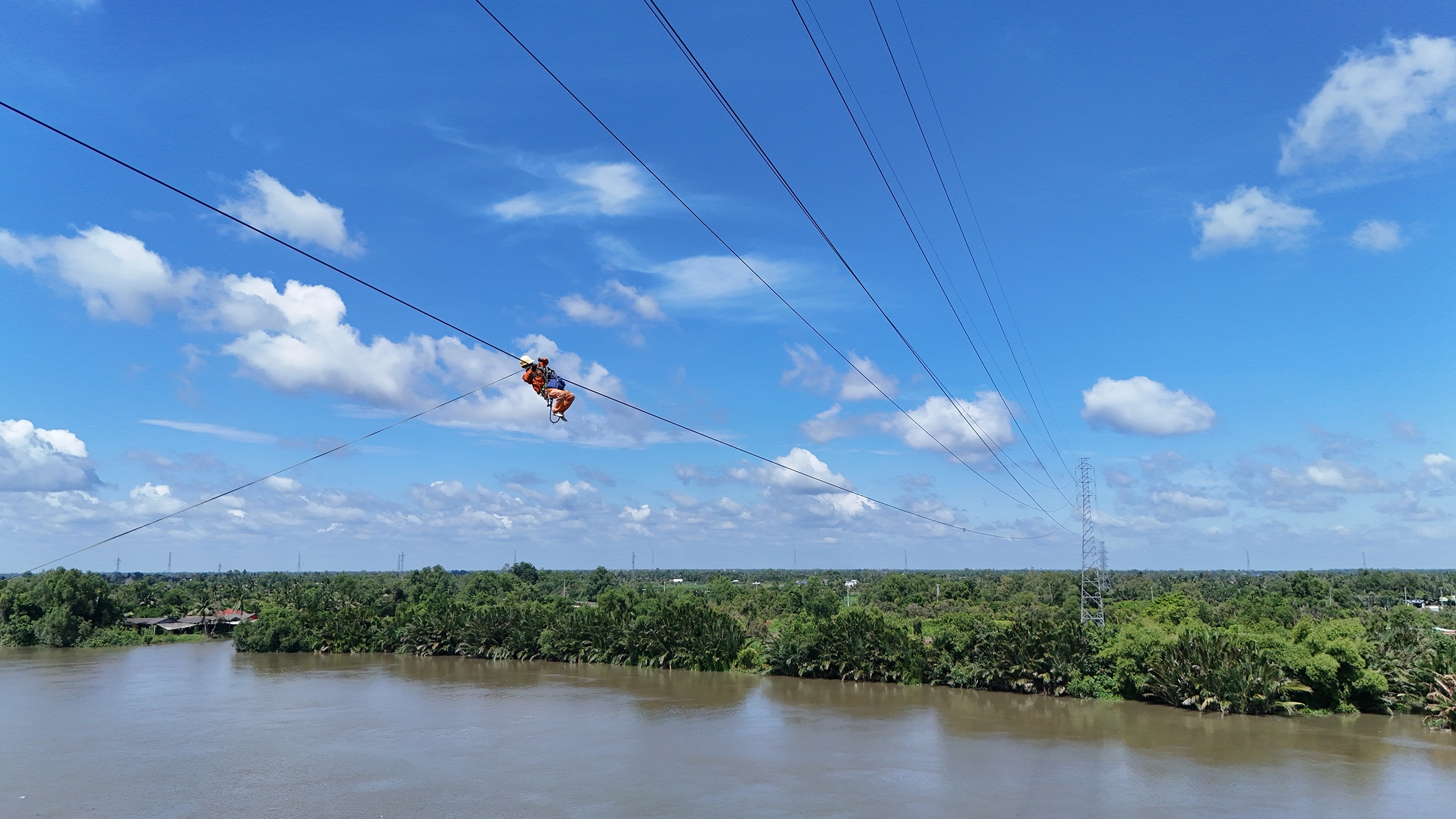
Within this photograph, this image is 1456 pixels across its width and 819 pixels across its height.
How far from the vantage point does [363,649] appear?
53.2 meters

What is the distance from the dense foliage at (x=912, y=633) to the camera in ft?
92.7

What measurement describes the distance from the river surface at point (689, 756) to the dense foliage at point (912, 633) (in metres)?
1.15

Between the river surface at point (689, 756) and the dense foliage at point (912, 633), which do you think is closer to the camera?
the river surface at point (689, 756)

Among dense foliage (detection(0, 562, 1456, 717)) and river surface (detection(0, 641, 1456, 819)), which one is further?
dense foliage (detection(0, 562, 1456, 717))

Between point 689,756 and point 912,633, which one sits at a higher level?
point 912,633

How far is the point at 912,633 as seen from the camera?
3994cm

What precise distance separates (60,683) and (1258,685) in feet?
166

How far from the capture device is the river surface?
18609mm

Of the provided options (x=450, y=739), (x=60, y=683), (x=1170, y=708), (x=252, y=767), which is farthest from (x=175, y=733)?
(x=1170, y=708)

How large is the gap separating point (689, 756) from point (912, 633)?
1927 centimetres

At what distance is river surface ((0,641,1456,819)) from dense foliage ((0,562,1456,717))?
3.76 feet

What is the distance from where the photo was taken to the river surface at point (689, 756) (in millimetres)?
18609

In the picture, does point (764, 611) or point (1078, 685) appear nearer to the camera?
point (1078, 685)

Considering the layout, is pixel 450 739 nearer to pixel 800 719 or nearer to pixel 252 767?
pixel 252 767
